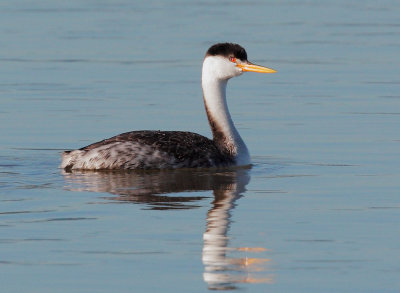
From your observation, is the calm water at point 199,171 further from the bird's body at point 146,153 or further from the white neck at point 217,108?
the white neck at point 217,108

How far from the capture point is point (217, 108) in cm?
1529

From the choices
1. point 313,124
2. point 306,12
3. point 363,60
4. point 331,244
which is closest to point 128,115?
point 313,124

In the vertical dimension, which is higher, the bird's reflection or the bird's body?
the bird's body

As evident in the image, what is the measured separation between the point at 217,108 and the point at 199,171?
1.29 m

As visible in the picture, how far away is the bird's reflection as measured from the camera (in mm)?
9156

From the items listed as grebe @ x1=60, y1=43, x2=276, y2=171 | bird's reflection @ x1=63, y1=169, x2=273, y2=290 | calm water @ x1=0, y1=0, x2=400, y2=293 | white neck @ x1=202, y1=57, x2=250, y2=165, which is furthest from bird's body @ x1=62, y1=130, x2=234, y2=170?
white neck @ x1=202, y1=57, x2=250, y2=165

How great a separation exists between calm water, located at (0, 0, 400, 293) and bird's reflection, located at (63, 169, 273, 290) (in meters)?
0.02

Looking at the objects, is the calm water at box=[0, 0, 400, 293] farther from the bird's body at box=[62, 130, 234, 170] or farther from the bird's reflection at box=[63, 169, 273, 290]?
the bird's body at box=[62, 130, 234, 170]

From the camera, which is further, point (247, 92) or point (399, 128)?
point (247, 92)

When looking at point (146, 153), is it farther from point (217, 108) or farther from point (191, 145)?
point (217, 108)

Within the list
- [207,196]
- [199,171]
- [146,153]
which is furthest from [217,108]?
[207,196]

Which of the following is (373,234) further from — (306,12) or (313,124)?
(306,12)

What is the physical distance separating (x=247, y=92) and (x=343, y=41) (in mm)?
6291

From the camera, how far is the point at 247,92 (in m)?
20.4
